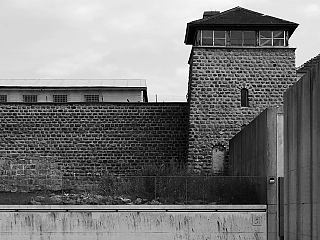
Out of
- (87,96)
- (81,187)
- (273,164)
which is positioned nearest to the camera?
(273,164)

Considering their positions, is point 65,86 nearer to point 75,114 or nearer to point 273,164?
point 75,114

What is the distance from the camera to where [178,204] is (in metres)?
25.5

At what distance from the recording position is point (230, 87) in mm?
35688


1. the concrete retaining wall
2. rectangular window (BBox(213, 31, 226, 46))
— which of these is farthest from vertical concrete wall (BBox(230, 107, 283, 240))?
rectangular window (BBox(213, 31, 226, 46))

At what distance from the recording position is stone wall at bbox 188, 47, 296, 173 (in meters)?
35.5

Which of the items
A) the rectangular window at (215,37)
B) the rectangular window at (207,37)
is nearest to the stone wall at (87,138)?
the rectangular window at (207,37)

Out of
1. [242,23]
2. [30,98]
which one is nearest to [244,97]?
[242,23]

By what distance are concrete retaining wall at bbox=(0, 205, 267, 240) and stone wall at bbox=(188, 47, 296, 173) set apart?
1085 cm

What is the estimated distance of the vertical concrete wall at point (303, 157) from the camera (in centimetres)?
1338

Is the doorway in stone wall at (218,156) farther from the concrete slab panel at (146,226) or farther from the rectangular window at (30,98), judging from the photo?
the rectangular window at (30,98)

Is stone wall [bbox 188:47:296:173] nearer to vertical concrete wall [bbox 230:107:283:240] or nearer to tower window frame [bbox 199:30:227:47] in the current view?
tower window frame [bbox 199:30:227:47]

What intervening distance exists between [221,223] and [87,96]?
22.8 metres

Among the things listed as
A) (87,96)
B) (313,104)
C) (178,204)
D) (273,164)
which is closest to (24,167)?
(87,96)

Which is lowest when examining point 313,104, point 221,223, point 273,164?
point 221,223
